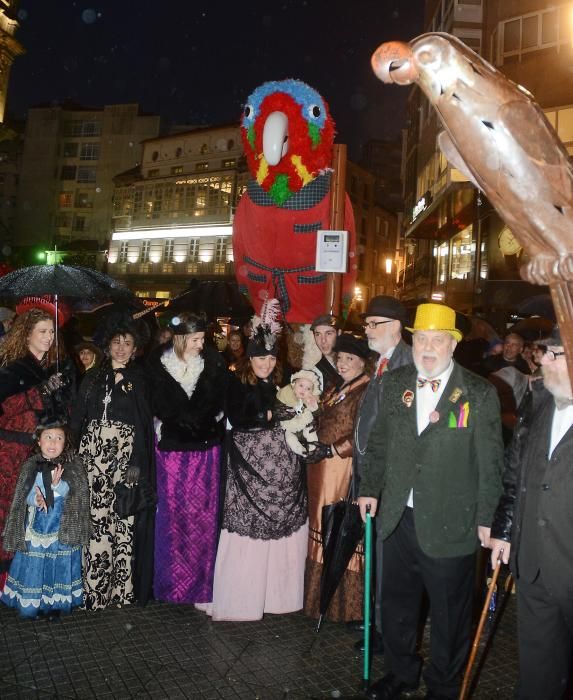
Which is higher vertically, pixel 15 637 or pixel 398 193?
pixel 398 193

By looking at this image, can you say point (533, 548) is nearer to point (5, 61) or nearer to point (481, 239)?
point (481, 239)

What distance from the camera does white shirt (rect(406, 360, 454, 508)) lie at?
3229 mm

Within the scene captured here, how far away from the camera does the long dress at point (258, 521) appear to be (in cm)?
410

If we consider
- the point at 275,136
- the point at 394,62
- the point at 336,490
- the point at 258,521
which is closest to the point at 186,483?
the point at 258,521

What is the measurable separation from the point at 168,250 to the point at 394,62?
44164 mm

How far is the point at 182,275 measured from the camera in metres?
42.8

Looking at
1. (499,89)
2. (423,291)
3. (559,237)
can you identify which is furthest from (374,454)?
(423,291)

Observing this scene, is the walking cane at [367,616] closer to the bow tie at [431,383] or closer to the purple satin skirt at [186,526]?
the bow tie at [431,383]

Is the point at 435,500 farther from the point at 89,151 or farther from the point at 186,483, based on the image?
the point at 89,151

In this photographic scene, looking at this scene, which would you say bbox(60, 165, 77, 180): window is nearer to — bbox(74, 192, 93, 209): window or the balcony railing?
bbox(74, 192, 93, 209): window

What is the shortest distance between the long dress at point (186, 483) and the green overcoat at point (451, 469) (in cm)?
166

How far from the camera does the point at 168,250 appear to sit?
43969mm

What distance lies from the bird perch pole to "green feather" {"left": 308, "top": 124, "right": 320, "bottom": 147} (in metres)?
0.28

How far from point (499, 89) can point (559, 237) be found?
1.44ft
